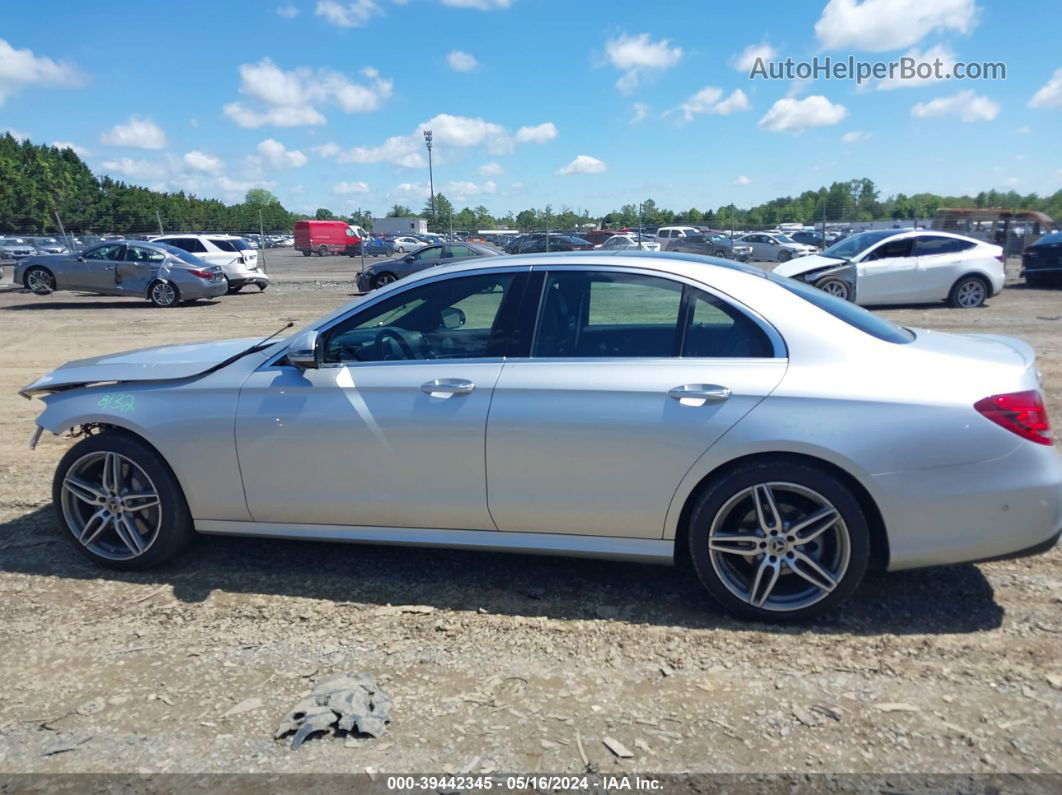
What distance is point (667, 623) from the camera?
349 cm

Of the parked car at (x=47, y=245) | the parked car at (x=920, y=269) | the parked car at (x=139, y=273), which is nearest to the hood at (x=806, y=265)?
the parked car at (x=920, y=269)

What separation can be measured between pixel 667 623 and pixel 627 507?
57 centimetres

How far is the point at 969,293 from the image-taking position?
14914 millimetres

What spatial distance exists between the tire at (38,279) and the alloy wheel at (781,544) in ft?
Answer: 67.5

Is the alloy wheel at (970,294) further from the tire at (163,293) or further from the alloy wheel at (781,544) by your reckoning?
the tire at (163,293)

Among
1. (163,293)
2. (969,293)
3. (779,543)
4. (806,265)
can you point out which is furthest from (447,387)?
(163,293)

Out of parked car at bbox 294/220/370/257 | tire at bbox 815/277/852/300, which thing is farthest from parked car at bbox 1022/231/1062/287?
parked car at bbox 294/220/370/257

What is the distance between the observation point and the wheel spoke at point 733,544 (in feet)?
11.1

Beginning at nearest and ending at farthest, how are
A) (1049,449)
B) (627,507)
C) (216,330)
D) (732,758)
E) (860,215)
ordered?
1. (732,758)
2. (1049,449)
3. (627,507)
4. (216,330)
5. (860,215)

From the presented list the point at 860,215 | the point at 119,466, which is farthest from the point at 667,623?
the point at 860,215

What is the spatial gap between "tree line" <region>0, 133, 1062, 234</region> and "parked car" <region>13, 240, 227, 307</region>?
14948 mm

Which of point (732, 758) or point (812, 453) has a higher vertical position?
point (812, 453)

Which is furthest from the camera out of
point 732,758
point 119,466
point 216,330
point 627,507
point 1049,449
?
point 216,330

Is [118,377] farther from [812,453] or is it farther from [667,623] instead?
[812,453]
